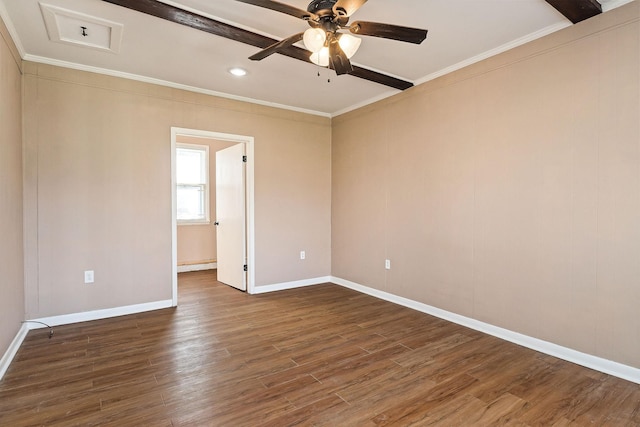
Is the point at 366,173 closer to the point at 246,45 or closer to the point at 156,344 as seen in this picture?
the point at 246,45

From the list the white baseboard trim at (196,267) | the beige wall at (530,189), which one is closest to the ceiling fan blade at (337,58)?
the beige wall at (530,189)

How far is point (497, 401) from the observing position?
6.74 ft

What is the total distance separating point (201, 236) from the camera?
5.98m

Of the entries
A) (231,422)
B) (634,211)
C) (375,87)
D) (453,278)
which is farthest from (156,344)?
(634,211)

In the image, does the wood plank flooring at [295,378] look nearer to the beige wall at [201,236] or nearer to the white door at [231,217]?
the white door at [231,217]

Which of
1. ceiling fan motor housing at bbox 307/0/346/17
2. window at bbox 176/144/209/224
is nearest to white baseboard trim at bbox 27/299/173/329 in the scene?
window at bbox 176/144/209/224

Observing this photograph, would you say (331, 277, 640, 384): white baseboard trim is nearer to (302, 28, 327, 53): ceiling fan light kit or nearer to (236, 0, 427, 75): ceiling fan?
(236, 0, 427, 75): ceiling fan

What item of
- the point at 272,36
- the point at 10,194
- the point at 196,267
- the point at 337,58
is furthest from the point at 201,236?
the point at 337,58

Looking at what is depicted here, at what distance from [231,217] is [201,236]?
58.1 inches

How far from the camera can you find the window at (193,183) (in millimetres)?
5824

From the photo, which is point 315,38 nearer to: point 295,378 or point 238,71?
A: point 238,71

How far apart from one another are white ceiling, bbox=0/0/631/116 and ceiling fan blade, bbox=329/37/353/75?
0.41m

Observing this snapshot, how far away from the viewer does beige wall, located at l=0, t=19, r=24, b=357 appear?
2400mm

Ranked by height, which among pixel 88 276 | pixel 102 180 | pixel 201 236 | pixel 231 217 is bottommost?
pixel 88 276
